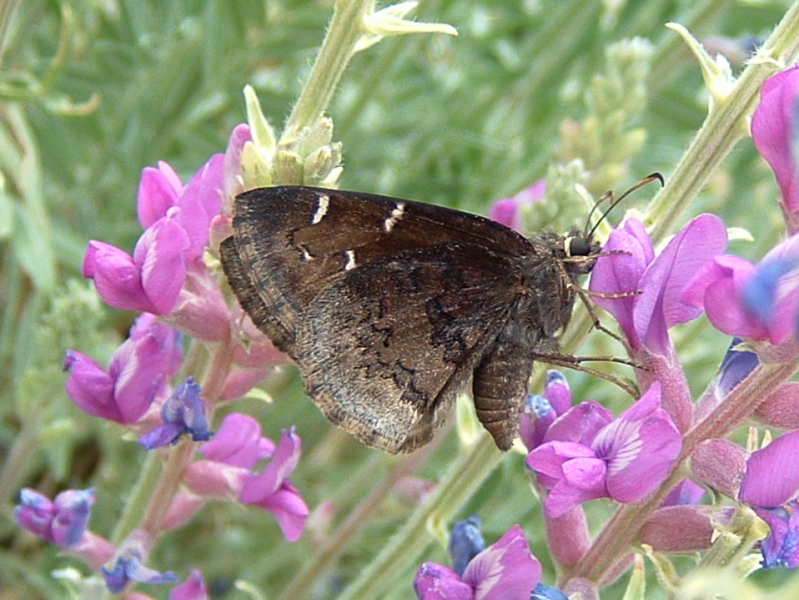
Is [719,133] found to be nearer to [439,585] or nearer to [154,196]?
[439,585]

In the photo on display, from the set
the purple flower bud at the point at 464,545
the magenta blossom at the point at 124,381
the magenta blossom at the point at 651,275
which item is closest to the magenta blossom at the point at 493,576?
the purple flower bud at the point at 464,545

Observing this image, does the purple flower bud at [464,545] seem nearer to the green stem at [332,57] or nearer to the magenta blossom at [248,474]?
the magenta blossom at [248,474]

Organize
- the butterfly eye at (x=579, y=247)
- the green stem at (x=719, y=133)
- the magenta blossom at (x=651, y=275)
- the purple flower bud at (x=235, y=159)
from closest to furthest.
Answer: the magenta blossom at (x=651, y=275) → the green stem at (x=719, y=133) → the purple flower bud at (x=235, y=159) → the butterfly eye at (x=579, y=247)

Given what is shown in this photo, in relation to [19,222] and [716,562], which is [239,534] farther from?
[716,562]

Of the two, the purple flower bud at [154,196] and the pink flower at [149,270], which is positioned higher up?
the purple flower bud at [154,196]

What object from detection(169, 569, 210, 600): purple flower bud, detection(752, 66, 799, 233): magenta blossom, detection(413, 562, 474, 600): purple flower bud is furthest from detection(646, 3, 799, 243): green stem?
detection(169, 569, 210, 600): purple flower bud

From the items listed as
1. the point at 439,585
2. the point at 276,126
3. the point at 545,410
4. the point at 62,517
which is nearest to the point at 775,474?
the point at 545,410

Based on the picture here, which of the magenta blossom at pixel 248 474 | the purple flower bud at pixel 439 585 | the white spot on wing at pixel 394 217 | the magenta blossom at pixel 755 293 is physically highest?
the magenta blossom at pixel 755 293
